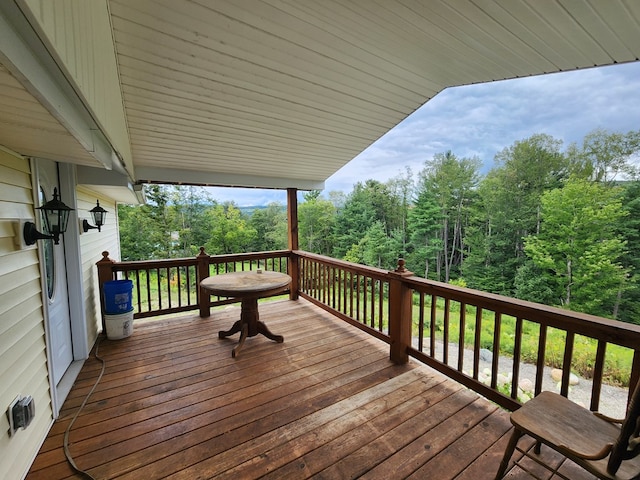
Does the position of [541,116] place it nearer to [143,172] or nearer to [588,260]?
[588,260]

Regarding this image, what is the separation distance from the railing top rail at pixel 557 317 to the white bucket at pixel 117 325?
3650 millimetres

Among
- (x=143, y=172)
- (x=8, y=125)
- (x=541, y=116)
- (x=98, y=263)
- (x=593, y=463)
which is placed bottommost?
(x=593, y=463)

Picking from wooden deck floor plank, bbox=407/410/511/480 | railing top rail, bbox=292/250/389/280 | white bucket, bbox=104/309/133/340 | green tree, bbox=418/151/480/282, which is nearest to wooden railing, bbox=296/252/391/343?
railing top rail, bbox=292/250/389/280

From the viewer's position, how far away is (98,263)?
3.47m

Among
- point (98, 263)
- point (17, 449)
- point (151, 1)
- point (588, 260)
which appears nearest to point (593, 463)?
point (17, 449)

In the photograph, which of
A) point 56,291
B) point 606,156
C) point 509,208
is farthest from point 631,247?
point 56,291

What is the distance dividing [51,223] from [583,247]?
1920cm

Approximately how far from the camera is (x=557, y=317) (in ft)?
5.65

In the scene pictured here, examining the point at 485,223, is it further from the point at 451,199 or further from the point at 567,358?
the point at 567,358

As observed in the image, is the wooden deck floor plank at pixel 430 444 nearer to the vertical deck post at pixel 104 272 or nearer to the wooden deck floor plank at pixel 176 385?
the wooden deck floor plank at pixel 176 385

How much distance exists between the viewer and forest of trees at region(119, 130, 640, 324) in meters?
13.3

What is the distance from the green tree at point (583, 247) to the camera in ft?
42.7

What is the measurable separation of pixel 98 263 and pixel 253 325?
7.09 ft

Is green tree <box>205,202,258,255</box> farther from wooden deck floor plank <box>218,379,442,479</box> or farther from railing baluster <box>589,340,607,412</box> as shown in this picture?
railing baluster <box>589,340,607,412</box>
